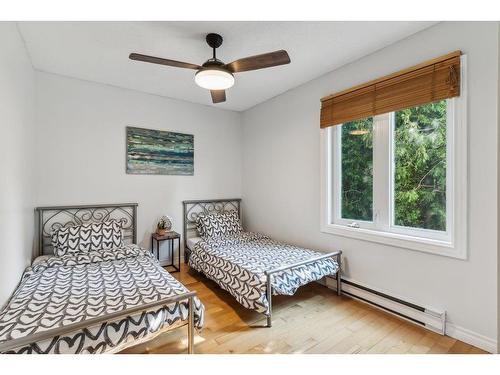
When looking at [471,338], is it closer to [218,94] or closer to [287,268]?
[287,268]

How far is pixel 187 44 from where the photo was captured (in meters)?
2.22

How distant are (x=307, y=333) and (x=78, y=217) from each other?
2851 millimetres

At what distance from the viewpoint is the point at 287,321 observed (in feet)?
7.19

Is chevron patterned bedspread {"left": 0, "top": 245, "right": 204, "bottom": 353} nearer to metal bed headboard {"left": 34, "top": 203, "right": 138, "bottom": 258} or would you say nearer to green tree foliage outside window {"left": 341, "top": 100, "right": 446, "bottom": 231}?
metal bed headboard {"left": 34, "top": 203, "right": 138, "bottom": 258}

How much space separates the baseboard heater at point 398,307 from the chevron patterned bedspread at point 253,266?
0.29 meters

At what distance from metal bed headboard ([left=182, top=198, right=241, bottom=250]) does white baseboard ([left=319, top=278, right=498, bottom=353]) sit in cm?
232

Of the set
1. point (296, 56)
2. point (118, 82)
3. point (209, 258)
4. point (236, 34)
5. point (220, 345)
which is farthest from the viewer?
point (118, 82)

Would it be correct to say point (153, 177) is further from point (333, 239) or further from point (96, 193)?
point (333, 239)

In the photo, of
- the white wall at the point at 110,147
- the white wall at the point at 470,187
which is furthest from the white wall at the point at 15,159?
the white wall at the point at 470,187

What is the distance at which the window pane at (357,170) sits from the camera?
258 centimetres

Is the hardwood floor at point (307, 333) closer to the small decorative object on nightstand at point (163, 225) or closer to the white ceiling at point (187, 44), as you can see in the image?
the small decorative object on nightstand at point (163, 225)

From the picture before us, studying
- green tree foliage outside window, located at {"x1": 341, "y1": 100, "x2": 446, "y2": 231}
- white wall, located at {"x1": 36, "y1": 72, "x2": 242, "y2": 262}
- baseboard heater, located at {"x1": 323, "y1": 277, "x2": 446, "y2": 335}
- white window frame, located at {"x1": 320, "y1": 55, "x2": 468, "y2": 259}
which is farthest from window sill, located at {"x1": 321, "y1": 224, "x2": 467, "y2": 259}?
white wall, located at {"x1": 36, "y1": 72, "x2": 242, "y2": 262}
